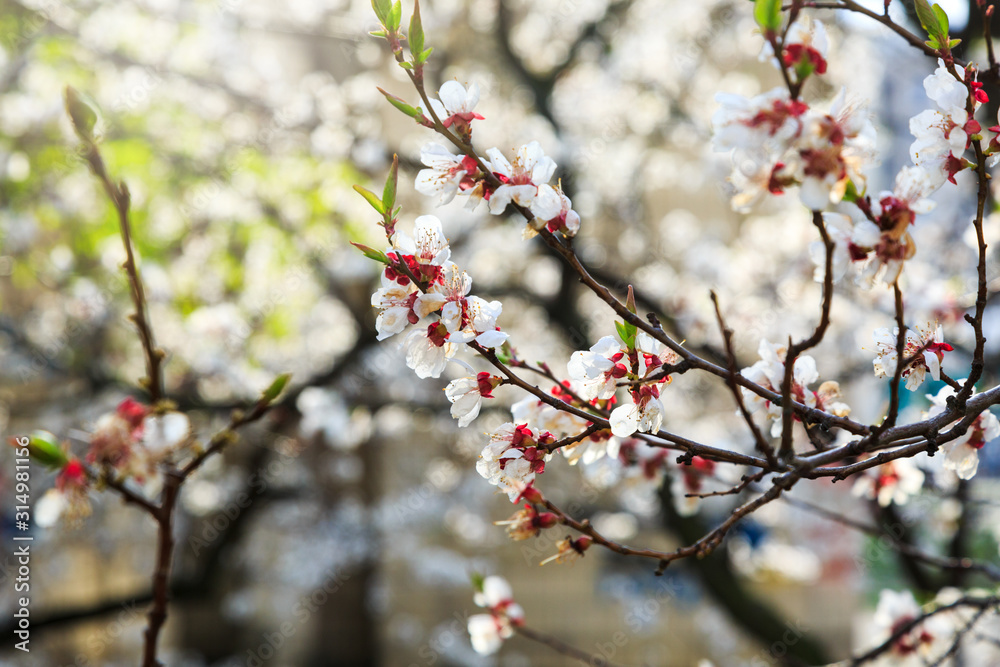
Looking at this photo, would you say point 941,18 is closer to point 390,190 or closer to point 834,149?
point 834,149

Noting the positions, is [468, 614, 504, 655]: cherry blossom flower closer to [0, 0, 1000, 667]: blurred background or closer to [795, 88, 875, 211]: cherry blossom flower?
[0, 0, 1000, 667]: blurred background

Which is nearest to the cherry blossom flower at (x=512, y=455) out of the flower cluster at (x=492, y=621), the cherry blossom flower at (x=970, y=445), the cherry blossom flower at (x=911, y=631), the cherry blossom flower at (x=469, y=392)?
the cherry blossom flower at (x=469, y=392)

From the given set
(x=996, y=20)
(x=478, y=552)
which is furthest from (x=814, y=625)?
(x=996, y=20)

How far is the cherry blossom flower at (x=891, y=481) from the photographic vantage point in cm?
106

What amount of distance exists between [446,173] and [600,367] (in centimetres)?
25

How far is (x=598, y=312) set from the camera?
400 centimetres

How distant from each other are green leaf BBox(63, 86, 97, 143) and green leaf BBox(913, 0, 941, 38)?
0.81m

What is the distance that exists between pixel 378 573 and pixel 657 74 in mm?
3891

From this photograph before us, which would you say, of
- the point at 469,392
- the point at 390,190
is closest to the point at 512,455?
the point at 469,392

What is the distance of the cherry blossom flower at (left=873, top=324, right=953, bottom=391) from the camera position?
71 centimetres

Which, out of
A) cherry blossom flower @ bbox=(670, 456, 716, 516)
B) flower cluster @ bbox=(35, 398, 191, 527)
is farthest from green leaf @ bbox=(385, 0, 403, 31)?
cherry blossom flower @ bbox=(670, 456, 716, 516)

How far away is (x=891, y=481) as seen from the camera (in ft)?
3.54

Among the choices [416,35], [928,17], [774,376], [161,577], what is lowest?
[161,577]

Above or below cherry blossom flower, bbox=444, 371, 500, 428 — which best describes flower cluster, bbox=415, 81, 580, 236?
above
